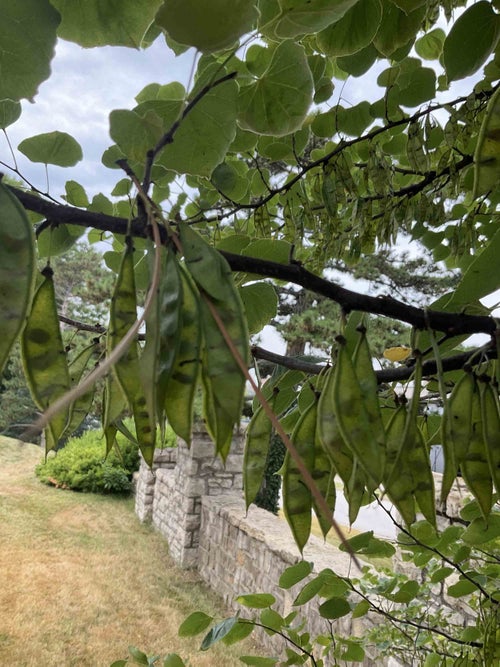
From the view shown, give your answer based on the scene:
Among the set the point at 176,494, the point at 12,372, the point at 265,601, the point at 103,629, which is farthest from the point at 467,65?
the point at 12,372

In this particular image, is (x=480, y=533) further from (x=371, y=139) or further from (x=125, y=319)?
(x=371, y=139)

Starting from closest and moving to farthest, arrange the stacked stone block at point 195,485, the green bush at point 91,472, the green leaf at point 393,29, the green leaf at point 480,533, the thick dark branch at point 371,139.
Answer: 1. the green leaf at point 393,29
2. the green leaf at point 480,533
3. the thick dark branch at point 371,139
4. the stacked stone block at point 195,485
5. the green bush at point 91,472

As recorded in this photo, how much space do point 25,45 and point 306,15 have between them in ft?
1.02

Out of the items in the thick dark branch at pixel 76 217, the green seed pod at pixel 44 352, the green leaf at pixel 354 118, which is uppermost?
the green leaf at pixel 354 118

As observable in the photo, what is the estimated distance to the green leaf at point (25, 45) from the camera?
509 mm

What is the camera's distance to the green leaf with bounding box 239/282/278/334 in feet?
3.24

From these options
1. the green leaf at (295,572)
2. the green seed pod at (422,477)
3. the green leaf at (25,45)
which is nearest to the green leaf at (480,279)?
the green seed pod at (422,477)

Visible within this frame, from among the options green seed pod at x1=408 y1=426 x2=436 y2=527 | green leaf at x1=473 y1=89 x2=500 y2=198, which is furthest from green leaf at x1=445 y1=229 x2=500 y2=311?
green seed pod at x1=408 y1=426 x2=436 y2=527

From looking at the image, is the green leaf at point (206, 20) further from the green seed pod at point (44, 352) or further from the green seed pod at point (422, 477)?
the green seed pod at point (422, 477)

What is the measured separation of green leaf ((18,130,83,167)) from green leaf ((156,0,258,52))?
1.97ft

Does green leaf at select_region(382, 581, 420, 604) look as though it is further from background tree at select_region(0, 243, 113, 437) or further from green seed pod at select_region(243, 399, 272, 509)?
background tree at select_region(0, 243, 113, 437)

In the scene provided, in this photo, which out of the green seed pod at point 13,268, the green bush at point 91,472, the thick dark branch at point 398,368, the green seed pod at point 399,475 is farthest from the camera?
the green bush at point 91,472

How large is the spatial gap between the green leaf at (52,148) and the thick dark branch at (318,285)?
21.9 inches

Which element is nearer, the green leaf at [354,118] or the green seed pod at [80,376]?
the green seed pod at [80,376]
